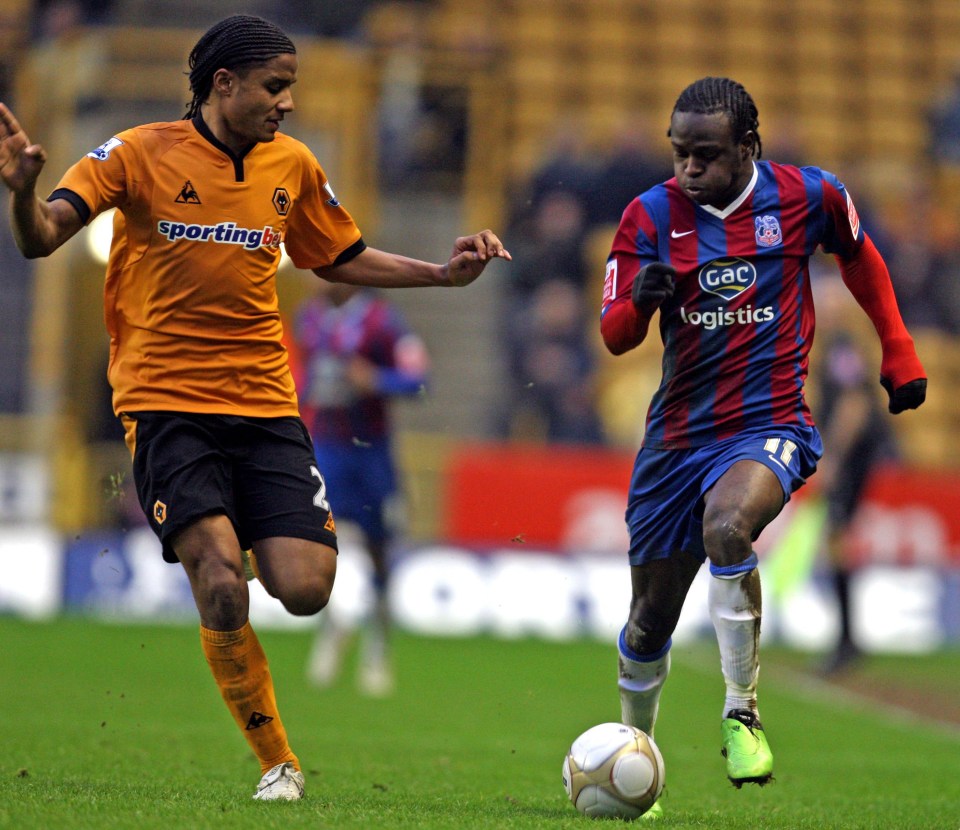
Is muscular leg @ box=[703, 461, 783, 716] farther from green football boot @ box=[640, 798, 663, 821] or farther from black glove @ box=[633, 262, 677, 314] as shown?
black glove @ box=[633, 262, 677, 314]

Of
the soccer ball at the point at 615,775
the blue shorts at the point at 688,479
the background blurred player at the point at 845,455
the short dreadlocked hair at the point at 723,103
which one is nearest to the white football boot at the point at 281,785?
the soccer ball at the point at 615,775

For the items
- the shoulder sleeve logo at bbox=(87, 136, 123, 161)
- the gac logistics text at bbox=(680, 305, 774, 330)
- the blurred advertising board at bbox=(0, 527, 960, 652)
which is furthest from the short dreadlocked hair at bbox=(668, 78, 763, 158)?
the blurred advertising board at bbox=(0, 527, 960, 652)

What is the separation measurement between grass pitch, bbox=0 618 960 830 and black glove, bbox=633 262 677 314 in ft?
5.21

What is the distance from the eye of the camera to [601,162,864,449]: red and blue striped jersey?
17.0ft

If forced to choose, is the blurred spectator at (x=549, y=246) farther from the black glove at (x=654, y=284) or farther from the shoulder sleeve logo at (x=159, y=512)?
the shoulder sleeve logo at (x=159, y=512)

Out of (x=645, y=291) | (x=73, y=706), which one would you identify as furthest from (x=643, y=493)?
(x=73, y=706)

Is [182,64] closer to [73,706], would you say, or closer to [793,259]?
[73,706]

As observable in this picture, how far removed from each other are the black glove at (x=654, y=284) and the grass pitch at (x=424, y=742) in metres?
1.59

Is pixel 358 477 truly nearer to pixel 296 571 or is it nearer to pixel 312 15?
pixel 296 571

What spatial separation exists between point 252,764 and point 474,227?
1208 cm

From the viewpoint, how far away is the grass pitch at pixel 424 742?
15.9 ft

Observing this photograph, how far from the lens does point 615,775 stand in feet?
15.7

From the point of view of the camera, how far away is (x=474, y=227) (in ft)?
58.3

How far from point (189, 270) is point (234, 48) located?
0.72m
